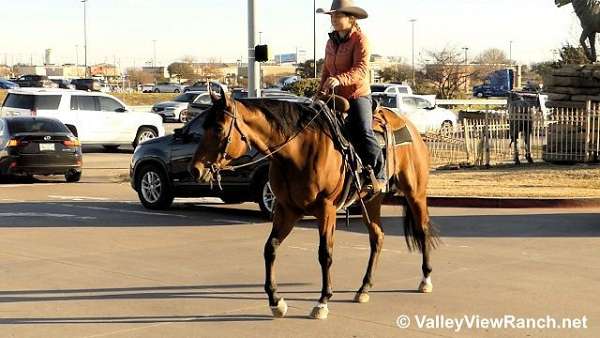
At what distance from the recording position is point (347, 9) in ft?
26.1

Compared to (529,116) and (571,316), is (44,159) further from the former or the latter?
(571,316)

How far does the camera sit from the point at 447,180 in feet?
64.4

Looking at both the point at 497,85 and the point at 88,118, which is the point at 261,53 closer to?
the point at 88,118

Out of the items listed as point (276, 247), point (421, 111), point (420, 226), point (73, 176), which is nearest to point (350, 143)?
point (276, 247)

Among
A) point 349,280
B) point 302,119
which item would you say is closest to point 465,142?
point 349,280

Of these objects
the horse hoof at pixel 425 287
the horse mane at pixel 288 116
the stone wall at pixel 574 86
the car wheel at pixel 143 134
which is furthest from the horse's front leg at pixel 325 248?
the car wheel at pixel 143 134

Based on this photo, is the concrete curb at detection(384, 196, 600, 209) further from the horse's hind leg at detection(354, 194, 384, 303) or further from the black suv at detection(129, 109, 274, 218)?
the horse's hind leg at detection(354, 194, 384, 303)

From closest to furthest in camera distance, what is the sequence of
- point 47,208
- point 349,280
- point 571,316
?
point 571,316 < point 349,280 < point 47,208

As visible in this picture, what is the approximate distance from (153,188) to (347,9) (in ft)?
27.0

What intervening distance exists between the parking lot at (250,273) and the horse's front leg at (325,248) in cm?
13

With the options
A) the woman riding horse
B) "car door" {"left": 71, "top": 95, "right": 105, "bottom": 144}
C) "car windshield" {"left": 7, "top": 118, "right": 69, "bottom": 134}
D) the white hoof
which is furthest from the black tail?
"car door" {"left": 71, "top": 95, "right": 105, "bottom": 144}

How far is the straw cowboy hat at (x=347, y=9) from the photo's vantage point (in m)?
7.97

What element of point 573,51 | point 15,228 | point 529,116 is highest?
point 573,51

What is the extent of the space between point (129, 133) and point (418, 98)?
1396 cm
